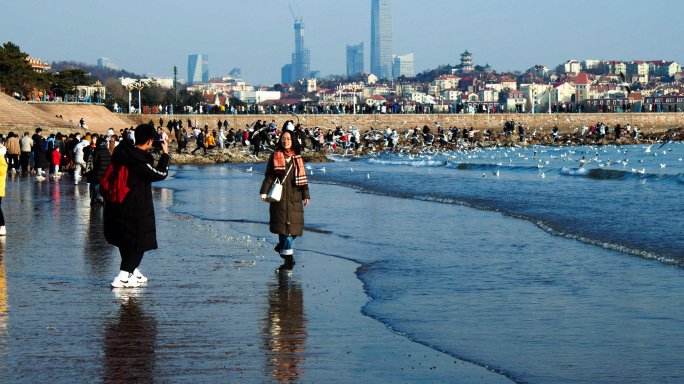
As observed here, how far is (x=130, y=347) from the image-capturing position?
4.80 metres

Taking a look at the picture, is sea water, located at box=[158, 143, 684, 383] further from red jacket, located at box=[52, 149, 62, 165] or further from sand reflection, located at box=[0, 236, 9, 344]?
red jacket, located at box=[52, 149, 62, 165]

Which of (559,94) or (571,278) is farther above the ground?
(559,94)

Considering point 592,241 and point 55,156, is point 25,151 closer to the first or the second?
point 55,156

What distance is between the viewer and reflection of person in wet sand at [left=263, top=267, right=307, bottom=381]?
4.44 m

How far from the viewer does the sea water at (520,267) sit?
5000 mm

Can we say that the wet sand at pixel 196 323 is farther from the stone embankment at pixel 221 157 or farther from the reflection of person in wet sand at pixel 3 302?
the stone embankment at pixel 221 157

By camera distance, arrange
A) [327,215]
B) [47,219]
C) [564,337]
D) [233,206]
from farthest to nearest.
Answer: [233,206] < [327,215] < [47,219] < [564,337]

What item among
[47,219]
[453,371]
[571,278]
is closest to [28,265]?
[47,219]

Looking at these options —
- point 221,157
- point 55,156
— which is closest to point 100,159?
point 55,156

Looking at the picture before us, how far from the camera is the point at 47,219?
11.7 meters

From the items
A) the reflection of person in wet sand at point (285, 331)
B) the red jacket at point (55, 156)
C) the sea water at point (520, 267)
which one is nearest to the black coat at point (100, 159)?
the sea water at point (520, 267)

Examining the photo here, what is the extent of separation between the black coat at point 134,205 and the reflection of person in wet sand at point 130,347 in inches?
26.3

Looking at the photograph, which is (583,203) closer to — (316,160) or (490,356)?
(490,356)

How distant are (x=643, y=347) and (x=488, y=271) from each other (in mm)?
3061
